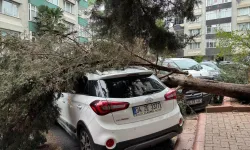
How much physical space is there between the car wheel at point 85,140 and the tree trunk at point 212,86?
2.40 m

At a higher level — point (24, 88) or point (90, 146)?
point (24, 88)

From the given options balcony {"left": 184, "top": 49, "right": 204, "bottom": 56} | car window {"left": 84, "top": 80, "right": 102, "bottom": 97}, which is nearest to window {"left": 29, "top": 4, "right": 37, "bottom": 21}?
car window {"left": 84, "top": 80, "right": 102, "bottom": 97}

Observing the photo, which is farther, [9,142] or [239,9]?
[239,9]

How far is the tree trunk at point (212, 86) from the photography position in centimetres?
402

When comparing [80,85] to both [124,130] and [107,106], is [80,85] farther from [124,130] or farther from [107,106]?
[124,130]

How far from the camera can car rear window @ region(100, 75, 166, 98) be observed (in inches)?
144

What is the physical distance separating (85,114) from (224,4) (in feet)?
Result: 147

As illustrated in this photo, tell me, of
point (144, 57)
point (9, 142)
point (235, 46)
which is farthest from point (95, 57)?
point (235, 46)

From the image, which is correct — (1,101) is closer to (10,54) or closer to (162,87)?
(10,54)

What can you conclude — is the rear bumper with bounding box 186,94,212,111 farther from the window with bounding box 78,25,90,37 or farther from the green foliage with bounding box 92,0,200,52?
the window with bounding box 78,25,90,37

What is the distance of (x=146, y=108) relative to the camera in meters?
3.71

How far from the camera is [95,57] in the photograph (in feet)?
14.2

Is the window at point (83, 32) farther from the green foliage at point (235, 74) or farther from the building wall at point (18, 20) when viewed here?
the building wall at point (18, 20)

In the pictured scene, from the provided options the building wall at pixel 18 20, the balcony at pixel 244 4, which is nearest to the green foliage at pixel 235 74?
the building wall at pixel 18 20
